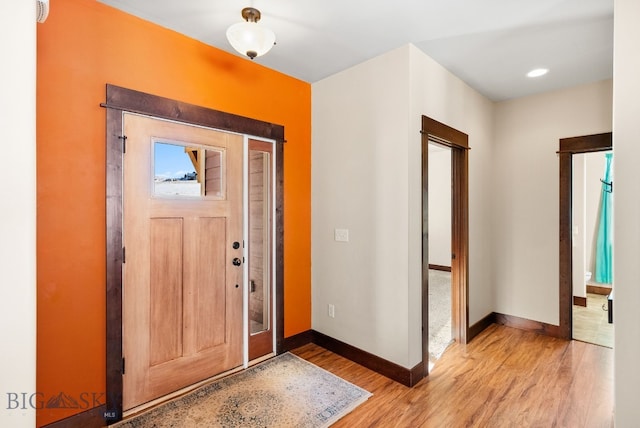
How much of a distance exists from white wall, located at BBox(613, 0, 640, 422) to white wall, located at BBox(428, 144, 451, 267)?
5.38m

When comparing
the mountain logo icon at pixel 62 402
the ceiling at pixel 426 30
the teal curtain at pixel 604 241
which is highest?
the ceiling at pixel 426 30

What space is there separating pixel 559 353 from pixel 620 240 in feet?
6.95

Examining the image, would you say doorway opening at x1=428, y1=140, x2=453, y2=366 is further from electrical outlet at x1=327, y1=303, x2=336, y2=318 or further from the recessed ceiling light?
electrical outlet at x1=327, y1=303, x2=336, y2=318

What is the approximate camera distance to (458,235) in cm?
338

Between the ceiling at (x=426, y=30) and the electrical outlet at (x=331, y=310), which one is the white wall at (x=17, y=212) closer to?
the ceiling at (x=426, y=30)

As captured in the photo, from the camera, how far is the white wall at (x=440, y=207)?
6953mm

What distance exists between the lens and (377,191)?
→ 109 inches

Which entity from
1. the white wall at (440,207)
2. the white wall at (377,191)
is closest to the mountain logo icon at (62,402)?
the white wall at (377,191)

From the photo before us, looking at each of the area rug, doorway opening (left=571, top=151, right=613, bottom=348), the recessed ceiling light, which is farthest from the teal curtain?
the area rug

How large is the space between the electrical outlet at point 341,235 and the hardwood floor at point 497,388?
3.76 feet

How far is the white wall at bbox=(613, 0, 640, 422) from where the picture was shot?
60.3 inches

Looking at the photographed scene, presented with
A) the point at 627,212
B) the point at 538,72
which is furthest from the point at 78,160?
the point at 538,72

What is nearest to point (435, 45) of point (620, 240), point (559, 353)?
point (620, 240)

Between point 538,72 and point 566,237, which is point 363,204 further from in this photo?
point 566,237
